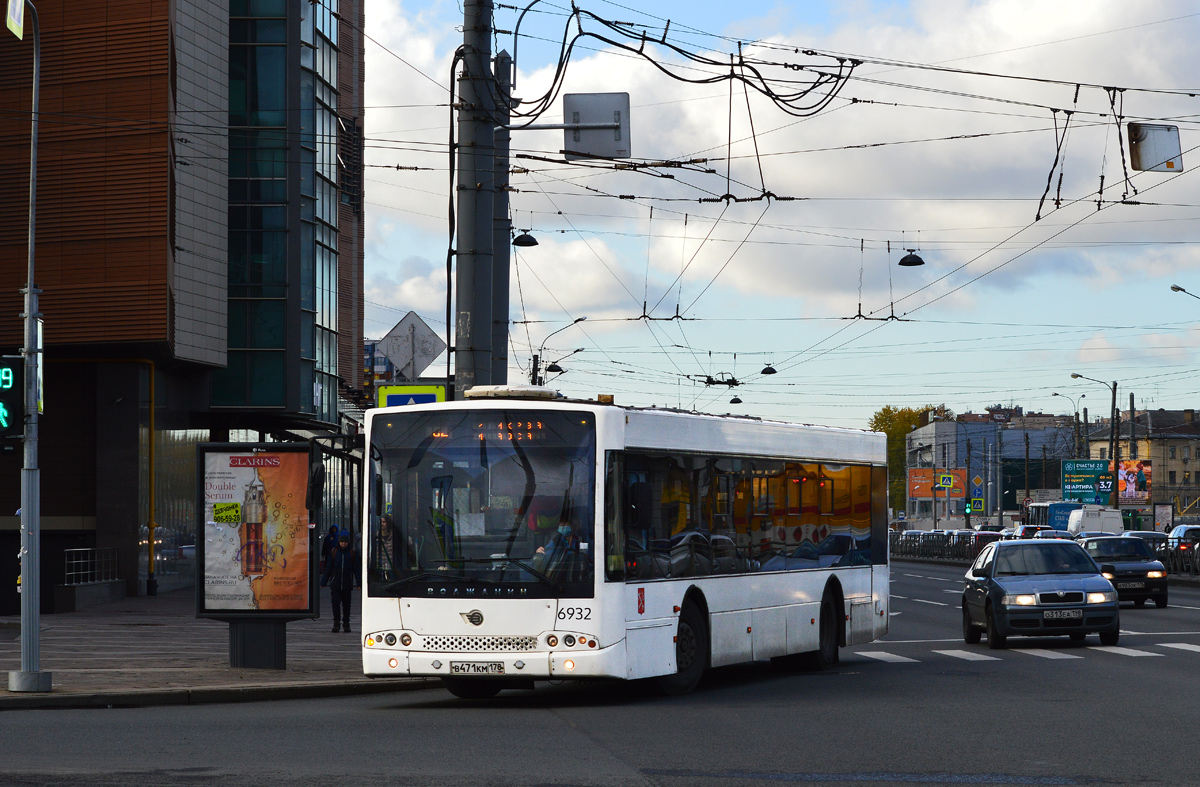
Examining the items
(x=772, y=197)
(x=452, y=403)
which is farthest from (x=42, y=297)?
(x=452, y=403)

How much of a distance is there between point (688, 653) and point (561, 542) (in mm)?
2185

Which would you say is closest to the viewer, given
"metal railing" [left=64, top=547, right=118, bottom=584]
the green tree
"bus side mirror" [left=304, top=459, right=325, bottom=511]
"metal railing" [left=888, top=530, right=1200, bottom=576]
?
"bus side mirror" [left=304, top=459, right=325, bottom=511]

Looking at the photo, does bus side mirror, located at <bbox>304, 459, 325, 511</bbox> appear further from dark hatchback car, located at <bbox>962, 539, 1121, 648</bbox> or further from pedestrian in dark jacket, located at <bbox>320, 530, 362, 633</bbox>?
dark hatchback car, located at <bbox>962, 539, 1121, 648</bbox>

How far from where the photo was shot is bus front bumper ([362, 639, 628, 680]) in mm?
13367

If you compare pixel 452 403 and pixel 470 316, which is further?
pixel 470 316

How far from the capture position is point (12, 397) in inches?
569

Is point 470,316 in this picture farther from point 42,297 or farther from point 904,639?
point 42,297

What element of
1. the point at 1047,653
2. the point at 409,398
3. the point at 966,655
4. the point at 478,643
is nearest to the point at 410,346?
the point at 409,398

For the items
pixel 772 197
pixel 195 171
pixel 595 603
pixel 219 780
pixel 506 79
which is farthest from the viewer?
pixel 195 171

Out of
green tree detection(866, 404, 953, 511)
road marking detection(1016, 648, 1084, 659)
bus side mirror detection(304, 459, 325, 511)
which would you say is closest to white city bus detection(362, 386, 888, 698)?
bus side mirror detection(304, 459, 325, 511)

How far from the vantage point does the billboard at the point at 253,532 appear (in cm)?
1684

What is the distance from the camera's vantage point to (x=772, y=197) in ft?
75.3

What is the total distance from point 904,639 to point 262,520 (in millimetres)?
11525

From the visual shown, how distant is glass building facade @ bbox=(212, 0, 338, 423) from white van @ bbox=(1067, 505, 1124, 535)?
32.6 m
